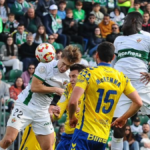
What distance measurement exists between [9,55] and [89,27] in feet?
12.2

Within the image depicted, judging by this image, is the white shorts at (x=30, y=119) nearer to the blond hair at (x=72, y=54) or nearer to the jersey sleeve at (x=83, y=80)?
the blond hair at (x=72, y=54)

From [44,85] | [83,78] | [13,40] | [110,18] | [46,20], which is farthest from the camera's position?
[110,18]

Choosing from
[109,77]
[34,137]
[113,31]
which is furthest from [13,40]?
[109,77]

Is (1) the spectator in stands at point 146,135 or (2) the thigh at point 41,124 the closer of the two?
(2) the thigh at point 41,124

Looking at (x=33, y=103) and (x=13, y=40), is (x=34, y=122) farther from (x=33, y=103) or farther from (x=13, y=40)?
(x=13, y=40)

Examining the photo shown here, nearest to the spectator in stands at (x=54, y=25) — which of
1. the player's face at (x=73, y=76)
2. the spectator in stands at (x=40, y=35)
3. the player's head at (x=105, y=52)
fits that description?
the spectator in stands at (x=40, y=35)

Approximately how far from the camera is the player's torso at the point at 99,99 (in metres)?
7.56

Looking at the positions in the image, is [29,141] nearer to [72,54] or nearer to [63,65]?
[63,65]

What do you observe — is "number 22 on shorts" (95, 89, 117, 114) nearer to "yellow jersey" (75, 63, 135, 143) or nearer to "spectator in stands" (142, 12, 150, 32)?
"yellow jersey" (75, 63, 135, 143)

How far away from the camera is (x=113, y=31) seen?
18906 mm

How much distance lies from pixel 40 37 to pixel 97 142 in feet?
33.0

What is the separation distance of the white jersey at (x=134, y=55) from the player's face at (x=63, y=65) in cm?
109

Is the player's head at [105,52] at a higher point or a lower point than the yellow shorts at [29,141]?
higher

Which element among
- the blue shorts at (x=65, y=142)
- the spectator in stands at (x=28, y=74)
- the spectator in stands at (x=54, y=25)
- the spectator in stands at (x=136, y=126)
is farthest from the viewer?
the spectator in stands at (x=54, y=25)
